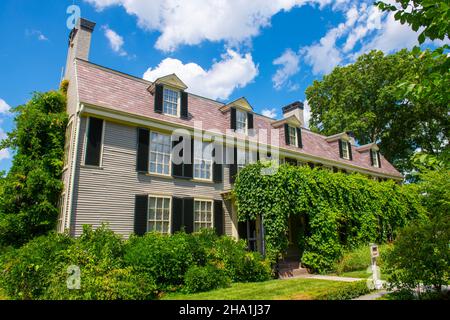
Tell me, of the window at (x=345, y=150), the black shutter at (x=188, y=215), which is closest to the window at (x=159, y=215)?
the black shutter at (x=188, y=215)

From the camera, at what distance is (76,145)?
37.8 ft

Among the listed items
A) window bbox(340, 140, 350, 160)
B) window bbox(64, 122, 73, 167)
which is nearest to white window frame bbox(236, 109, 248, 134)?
window bbox(64, 122, 73, 167)

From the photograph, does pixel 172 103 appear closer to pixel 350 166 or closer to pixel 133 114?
pixel 133 114

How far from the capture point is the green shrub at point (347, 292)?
7.89 meters

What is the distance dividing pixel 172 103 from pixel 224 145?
3.47m

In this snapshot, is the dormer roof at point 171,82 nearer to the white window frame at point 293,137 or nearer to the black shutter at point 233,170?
the black shutter at point 233,170

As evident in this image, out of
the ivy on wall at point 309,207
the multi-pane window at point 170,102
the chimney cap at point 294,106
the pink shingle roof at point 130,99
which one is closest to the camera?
the pink shingle roof at point 130,99

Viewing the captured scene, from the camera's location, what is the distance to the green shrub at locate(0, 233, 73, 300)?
8148mm

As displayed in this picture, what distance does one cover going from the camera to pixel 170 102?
585 inches

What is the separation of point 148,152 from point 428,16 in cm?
1086

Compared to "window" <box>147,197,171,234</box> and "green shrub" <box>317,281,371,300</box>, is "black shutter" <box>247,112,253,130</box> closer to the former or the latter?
"window" <box>147,197,171,234</box>

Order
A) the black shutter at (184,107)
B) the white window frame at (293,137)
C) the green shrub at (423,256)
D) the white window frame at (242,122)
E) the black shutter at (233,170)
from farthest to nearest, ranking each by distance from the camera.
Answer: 1. the white window frame at (293,137)
2. the white window frame at (242,122)
3. the black shutter at (233,170)
4. the black shutter at (184,107)
5. the green shrub at (423,256)

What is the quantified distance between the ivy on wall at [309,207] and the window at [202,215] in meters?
1.49
